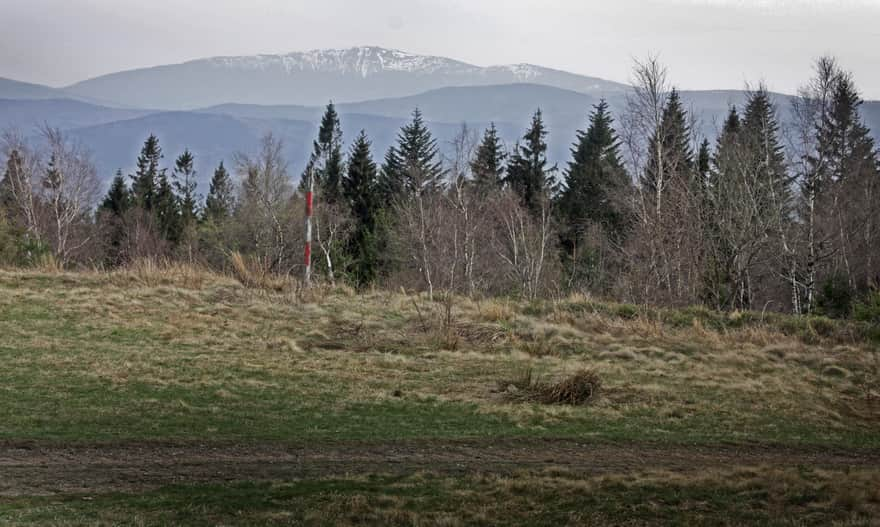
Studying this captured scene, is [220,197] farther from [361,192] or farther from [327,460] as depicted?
[327,460]

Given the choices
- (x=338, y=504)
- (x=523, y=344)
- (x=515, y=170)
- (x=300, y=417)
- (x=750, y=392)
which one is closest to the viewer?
(x=338, y=504)

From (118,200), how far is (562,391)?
2588 inches

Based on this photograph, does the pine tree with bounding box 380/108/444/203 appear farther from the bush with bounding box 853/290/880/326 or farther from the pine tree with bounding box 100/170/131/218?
the bush with bounding box 853/290/880/326

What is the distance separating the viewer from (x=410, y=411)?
34.4 feet

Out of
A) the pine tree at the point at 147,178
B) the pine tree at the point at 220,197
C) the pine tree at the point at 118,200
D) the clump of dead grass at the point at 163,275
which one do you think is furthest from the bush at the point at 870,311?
the pine tree at the point at 118,200

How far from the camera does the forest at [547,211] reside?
3059 cm

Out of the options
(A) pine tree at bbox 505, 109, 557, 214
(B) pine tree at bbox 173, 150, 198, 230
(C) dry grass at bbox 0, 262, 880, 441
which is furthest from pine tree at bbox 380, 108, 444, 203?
(C) dry grass at bbox 0, 262, 880, 441

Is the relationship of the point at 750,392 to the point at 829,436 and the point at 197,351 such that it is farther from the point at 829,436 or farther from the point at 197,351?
the point at 197,351

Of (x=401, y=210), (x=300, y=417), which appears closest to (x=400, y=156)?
(x=401, y=210)

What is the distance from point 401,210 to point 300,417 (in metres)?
43.6

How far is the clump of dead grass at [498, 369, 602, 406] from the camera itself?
11445 mm

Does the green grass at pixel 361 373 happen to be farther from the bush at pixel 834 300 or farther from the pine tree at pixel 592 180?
the pine tree at pixel 592 180

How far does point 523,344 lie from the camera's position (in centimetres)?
1589

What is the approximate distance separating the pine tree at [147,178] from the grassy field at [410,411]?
54.7 m
